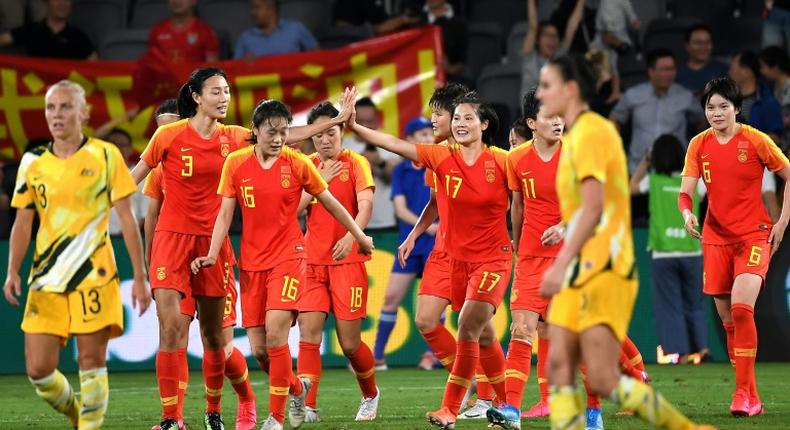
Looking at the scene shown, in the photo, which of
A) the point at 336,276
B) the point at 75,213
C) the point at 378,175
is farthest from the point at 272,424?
the point at 378,175

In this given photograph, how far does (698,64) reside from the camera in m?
18.0

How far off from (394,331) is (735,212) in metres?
6.03

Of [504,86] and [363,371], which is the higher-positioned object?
[504,86]

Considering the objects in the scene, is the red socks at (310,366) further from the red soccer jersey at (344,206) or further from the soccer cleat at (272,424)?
the soccer cleat at (272,424)

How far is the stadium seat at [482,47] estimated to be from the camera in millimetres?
19781

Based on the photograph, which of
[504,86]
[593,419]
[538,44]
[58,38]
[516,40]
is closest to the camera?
[593,419]

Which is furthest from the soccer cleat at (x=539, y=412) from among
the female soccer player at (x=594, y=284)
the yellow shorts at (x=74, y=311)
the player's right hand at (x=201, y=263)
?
the yellow shorts at (x=74, y=311)

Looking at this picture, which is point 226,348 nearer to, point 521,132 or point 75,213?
point 75,213

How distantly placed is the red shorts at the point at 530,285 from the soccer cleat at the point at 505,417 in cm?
76

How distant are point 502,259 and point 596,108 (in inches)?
293

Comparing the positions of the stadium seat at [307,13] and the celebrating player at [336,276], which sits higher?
the stadium seat at [307,13]

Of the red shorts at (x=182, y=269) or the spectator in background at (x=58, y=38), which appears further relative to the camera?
the spectator in background at (x=58, y=38)

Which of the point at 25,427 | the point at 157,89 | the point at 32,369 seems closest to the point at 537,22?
the point at 157,89

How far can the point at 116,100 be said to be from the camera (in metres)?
17.6
